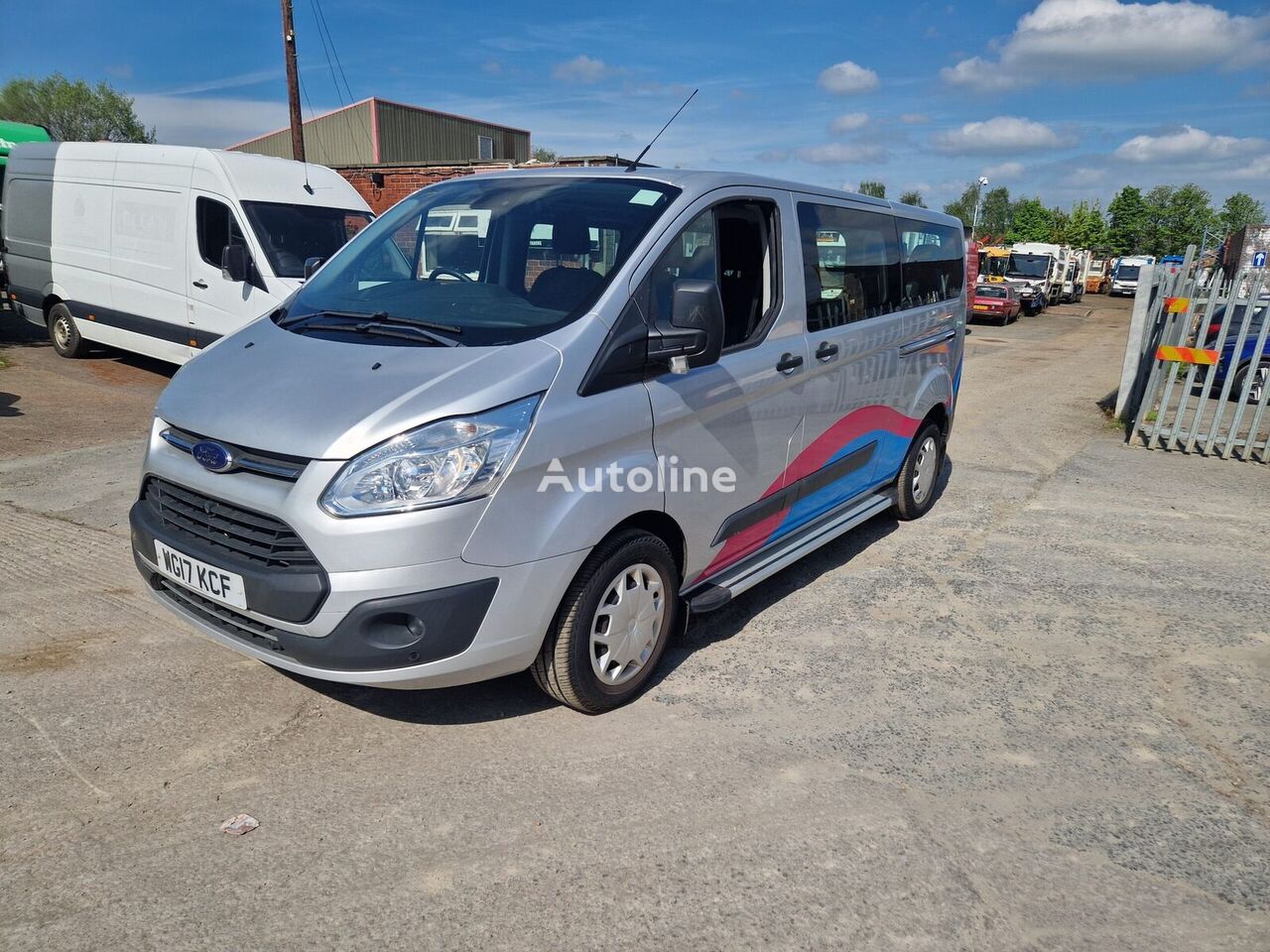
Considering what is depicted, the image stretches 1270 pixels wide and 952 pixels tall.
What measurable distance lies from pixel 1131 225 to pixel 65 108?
82.7 metres

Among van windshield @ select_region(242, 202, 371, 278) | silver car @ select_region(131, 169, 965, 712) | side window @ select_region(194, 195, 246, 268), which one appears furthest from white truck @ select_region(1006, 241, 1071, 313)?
silver car @ select_region(131, 169, 965, 712)

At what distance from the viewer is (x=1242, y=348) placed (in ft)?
27.2

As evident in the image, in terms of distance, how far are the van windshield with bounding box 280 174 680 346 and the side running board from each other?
1.36 metres

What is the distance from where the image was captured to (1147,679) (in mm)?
3932

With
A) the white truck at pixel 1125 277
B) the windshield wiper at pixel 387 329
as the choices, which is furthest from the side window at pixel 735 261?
the white truck at pixel 1125 277

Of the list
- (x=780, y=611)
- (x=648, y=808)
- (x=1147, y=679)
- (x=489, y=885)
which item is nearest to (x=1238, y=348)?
(x=1147, y=679)

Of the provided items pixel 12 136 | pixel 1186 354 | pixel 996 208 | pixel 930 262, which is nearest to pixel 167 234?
pixel 930 262

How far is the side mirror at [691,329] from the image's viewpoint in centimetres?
319

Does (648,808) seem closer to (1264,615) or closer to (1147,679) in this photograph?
(1147,679)

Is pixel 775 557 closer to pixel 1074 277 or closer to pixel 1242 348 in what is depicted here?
pixel 1242 348

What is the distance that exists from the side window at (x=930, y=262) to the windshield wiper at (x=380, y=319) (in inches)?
126

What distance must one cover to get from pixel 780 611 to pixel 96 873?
3123 millimetres

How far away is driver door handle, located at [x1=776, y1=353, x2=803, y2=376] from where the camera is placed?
13.1 ft

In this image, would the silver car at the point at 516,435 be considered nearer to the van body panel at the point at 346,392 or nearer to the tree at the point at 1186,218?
the van body panel at the point at 346,392
